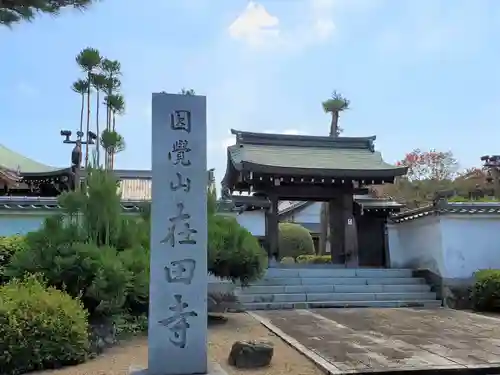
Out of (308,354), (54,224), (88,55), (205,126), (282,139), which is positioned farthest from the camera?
(88,55)

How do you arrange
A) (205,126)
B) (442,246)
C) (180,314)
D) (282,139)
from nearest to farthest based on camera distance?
(180,314)
(205,126)
(442,246)
(282,139)

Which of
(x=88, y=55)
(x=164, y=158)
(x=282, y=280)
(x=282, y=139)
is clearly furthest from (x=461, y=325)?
(x=88, y=55)

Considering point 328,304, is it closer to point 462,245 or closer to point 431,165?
point 462,245

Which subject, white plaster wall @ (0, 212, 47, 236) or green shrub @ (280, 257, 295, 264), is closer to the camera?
white plaster wall @ (0, 212, 47, 236)

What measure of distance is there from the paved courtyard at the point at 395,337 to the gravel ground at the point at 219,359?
33 cm

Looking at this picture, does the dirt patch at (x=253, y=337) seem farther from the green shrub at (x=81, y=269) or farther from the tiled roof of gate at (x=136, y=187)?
the tiled roof of gate at (x=136, y=187)

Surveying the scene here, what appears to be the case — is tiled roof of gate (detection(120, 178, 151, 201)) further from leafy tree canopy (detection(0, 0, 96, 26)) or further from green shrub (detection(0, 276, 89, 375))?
green shrub (detection(0, 276, 89, 375))

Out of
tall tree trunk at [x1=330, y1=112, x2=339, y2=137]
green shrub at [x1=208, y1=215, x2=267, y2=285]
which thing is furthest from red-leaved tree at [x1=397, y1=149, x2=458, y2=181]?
green shrub at [x1=208, y1=215, x2=267, y2=285]

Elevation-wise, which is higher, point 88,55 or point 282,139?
point 88,55

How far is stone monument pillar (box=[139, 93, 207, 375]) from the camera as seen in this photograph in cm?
497

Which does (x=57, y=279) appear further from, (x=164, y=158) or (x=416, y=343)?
(x=416, y=343)

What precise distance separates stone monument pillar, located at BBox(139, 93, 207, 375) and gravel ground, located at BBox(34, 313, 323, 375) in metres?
0.64

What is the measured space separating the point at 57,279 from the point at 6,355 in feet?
4.56

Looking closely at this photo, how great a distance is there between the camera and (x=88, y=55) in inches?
814
